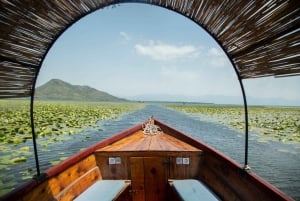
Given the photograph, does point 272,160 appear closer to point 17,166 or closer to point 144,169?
point 144,169

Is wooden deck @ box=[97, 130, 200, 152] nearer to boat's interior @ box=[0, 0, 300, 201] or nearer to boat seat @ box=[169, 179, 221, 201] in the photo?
boat's interior @ box=[0, 0, 300, 201]

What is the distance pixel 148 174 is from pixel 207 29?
2.62m

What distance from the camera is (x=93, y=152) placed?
13.8ft

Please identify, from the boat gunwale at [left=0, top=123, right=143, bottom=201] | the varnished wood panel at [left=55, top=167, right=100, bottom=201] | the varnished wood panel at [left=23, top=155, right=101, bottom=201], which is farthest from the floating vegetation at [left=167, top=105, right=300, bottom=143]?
the varnished wood panel at [left=23, top=155, right=101, bottom=201]

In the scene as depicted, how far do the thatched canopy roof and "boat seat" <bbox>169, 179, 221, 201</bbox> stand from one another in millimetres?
1804

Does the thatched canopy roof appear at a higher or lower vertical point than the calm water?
higher

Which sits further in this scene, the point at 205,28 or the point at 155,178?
the point at 155,178

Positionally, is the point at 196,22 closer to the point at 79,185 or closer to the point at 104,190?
the point at 104,190

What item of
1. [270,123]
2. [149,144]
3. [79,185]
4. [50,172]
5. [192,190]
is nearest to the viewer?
Answer: [50,172]

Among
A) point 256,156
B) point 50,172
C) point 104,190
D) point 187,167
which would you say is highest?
point 50,172

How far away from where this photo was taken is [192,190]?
344 cm

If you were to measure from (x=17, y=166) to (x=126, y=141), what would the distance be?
218 inches

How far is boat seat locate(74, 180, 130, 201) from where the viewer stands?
127 inches

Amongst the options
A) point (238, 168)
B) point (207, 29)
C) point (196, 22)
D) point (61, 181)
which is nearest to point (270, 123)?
point (238, 168)
